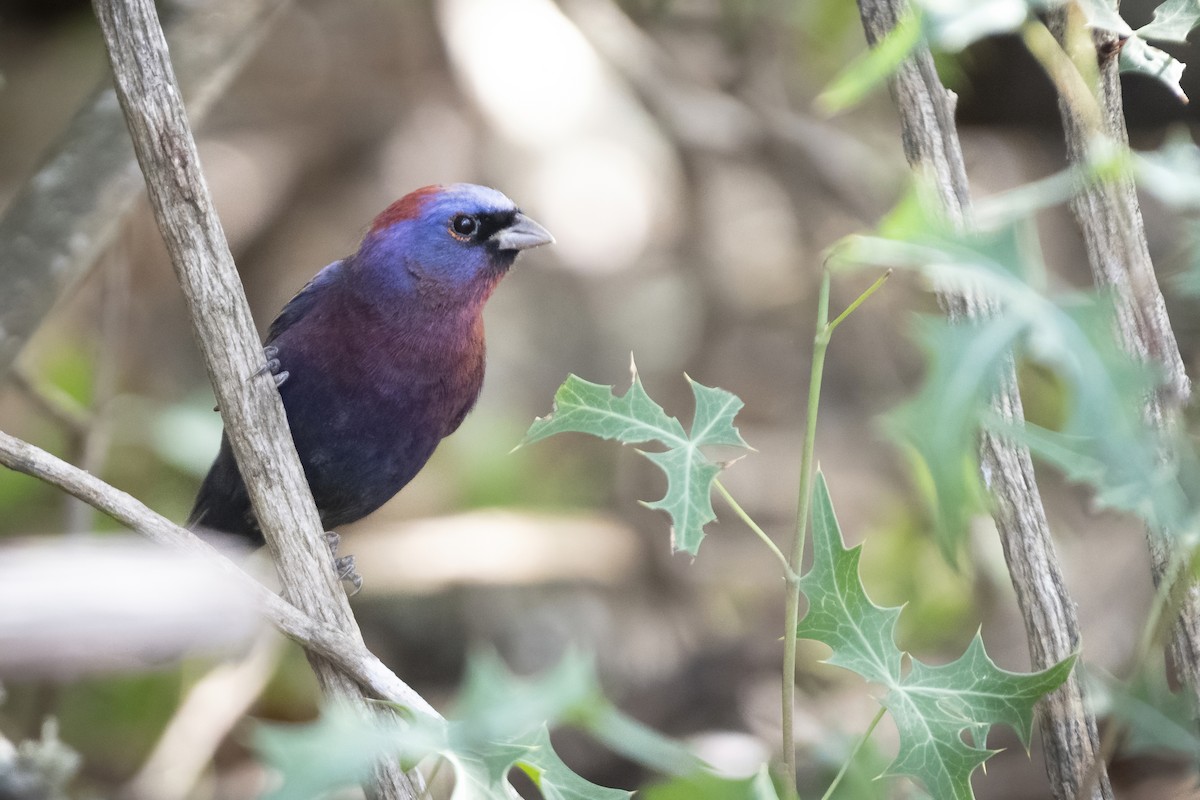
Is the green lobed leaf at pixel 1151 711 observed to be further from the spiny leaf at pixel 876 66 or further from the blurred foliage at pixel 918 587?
the blurred foliage at pixel 918 587

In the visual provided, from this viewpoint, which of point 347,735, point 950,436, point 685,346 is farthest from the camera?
point 685,346

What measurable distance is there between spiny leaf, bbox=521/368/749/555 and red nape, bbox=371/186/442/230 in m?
1.46

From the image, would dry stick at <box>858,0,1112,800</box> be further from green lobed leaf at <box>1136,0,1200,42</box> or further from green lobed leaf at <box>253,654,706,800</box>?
green lobed leaf at <box>253,654,706,800</box>

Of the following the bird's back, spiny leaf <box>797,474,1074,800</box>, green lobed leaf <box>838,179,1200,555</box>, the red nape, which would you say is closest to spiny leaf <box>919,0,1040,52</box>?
green lobed leaf <box>838,179,1200,555</box>

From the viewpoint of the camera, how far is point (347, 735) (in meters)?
1.14

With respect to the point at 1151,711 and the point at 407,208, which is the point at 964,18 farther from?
the point at 407,208

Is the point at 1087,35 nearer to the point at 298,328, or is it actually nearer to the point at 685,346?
the point at 298,328

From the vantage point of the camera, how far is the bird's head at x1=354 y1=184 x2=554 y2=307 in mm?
3162

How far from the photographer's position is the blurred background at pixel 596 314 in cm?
480

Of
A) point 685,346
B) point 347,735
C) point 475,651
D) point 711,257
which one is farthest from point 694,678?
point 347,735

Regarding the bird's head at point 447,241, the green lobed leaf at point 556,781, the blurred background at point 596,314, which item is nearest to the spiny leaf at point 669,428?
the green lobed leaf at point 556,781

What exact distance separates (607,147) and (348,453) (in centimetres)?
361

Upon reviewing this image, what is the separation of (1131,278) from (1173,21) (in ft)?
1.24

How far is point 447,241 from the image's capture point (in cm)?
322
